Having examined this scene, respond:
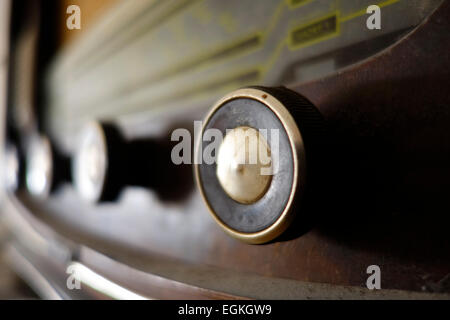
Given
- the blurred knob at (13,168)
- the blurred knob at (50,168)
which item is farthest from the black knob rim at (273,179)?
the blurred knob at (13,168)

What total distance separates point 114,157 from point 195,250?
30 centimetres

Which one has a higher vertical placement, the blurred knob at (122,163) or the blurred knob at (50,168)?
the blurred knob at (50,168)

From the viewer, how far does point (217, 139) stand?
1.86ft

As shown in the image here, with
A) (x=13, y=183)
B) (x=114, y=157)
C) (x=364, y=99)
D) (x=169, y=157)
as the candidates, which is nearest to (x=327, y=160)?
(x=364, y=99)

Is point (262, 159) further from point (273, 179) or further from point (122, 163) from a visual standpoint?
point (122, 163)

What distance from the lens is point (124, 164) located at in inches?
35.6

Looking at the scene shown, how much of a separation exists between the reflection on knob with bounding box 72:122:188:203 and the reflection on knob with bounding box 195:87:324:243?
1.04 feet

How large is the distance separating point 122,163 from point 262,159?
1.59 ft

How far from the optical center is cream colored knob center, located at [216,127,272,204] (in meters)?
0.50

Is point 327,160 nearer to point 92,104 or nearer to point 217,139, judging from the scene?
point 217,139

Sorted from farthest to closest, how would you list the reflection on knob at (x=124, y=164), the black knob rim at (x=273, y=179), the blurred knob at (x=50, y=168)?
the blurred knob at (x=50, y=168), the reflection on knob at (x=124, y=164), the black knob rim at (x=273, y=179)

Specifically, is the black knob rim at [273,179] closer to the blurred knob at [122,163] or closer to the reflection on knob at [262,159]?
the reflection on knob at [262,159]

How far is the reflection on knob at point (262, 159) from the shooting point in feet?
1.54

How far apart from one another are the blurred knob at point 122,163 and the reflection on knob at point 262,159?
0.32 m
